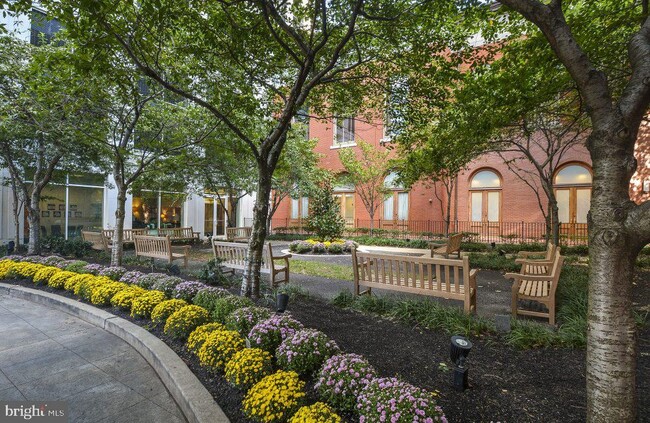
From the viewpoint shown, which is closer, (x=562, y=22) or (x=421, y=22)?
(x=562, y=22)

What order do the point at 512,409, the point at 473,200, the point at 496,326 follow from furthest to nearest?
the point at 473,200
the point at 496,326
the point at 512,409

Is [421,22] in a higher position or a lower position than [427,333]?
higher

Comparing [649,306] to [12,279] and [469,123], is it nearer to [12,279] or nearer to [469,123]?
[469,123]

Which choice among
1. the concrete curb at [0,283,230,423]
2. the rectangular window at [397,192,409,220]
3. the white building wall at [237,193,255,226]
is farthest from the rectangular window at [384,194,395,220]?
the concrete curb at [0,283,230,423]

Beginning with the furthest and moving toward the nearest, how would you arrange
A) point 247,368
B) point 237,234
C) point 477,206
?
point 477,206, point 237,234, point 247,368

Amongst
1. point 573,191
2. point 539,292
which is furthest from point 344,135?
point 539,292

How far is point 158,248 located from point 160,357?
→ 6035mm

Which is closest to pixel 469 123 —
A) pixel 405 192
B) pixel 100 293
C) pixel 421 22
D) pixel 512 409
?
pixel 421 22

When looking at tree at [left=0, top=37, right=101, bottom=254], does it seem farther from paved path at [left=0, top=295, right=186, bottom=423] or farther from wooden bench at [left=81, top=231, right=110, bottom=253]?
paved path at [left=0, top=295, right=186, bottom=423]

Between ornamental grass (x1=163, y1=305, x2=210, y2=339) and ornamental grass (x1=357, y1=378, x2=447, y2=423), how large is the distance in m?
2.33

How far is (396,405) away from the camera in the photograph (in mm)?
1967

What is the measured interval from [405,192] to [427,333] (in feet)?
56.4

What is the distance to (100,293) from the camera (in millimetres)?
5094

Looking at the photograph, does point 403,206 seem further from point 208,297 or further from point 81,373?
point 81,373
